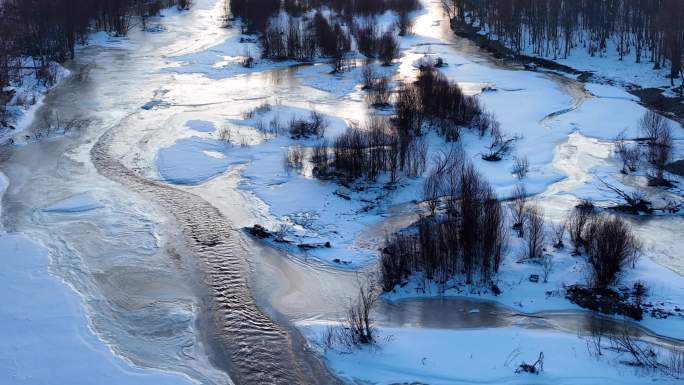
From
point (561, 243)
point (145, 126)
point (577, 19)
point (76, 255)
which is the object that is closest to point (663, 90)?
point (577, 19)

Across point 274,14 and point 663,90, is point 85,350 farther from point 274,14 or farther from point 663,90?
point 274,14

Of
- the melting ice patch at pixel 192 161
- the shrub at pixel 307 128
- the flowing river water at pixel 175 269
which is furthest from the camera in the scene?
the shrub at pixel 307 128

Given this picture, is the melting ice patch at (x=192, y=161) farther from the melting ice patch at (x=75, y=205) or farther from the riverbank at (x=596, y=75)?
the riverbank at (x=596, y=75)

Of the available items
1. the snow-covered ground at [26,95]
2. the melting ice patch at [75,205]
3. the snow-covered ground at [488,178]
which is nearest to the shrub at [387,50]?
the snow-covered ground at [488,178]

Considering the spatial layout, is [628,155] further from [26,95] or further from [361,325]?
[26,95]

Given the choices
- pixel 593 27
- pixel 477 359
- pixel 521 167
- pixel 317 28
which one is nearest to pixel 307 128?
pixel 521 167

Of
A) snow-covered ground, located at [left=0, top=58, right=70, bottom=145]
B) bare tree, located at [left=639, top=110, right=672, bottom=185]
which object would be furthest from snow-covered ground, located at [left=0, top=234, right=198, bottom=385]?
bare tree, located at [left=639, top=110, right=672, bottom=185]

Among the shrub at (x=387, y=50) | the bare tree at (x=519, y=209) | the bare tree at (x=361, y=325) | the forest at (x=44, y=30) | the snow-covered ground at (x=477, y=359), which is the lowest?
the snow-covered ground at (x=477, y=359)
